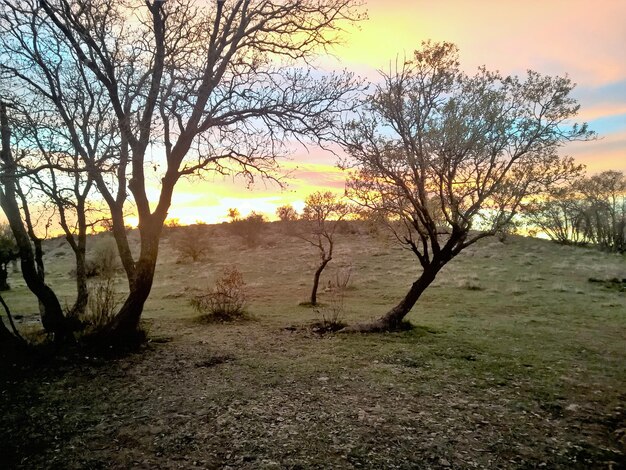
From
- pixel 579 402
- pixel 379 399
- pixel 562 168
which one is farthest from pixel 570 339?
pixel 379 399

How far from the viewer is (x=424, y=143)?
11.1 metres

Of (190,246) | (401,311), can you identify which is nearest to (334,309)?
(401,311)

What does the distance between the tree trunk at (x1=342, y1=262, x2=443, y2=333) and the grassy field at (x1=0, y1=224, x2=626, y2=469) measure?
606 millimetres

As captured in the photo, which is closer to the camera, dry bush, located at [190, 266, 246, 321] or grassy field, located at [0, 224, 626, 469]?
grassy field, located at [0, 224, 626, 469]

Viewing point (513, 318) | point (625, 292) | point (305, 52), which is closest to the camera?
point (305, 52)

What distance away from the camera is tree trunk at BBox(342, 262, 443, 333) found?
12336 mm

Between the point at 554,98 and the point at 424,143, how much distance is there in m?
3.89

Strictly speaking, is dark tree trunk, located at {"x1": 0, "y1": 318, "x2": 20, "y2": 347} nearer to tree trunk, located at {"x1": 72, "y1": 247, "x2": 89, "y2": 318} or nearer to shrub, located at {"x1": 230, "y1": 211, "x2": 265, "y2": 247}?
tree trunk, located at {"x1": 72, "y1": 247, "x2": 89, "y2": 318}

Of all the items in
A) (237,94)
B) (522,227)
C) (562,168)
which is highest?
(237,94)

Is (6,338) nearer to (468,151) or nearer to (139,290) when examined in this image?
(139,290)

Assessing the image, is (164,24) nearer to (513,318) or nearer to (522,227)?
(522,227)

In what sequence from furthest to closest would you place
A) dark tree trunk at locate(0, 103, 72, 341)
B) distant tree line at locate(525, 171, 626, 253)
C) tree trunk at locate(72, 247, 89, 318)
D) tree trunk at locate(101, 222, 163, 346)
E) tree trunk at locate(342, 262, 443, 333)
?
distant tree line at locate(525, 171, 626, 253)
tree trunk at locate(72, 247, 89, 318)
tree trunk at locate(342, 262, 443, 333)
tree trunk at locate(101, 222, 163, 346)
dark tree trunk at locate(0, 103, 72, 341)

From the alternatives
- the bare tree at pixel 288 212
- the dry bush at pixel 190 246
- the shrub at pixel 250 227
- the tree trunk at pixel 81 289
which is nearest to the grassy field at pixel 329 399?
the tree trunk at pixel 81 289

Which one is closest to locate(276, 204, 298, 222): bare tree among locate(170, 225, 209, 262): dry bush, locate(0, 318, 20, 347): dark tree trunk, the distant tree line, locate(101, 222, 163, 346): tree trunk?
locate(101, 222, 163, 346): tree trunk
